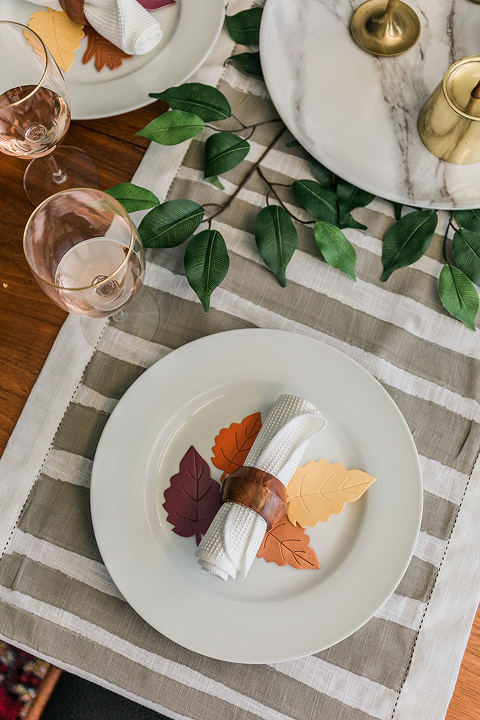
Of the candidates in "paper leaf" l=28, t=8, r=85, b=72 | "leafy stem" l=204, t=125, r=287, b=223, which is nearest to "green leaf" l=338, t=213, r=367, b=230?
"leafy stem" l=204, t=125, r=287, b=223

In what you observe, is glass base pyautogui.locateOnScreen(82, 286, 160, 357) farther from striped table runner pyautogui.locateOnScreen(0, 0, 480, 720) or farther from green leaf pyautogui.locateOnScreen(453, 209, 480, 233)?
green leaf pyautogui.locateOnScreen(453, 209, 480, 233)

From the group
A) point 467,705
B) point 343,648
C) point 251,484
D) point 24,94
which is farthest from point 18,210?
point 467,705

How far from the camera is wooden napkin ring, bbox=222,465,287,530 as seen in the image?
1.44ft

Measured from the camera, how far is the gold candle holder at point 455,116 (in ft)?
1.61

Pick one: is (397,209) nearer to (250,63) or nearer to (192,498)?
(250,63)

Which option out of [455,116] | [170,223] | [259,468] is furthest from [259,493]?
[455,116]

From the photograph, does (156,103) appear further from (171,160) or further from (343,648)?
(343,648)

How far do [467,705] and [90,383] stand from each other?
19.2 inches

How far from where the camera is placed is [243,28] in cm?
61

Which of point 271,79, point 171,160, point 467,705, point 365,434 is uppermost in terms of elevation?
point 271,79

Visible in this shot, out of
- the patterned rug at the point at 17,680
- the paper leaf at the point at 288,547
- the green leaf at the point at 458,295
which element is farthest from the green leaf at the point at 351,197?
the patterned rug at the point at 17,680

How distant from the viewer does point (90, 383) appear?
547 mm

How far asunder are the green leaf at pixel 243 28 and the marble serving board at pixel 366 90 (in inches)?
0.8

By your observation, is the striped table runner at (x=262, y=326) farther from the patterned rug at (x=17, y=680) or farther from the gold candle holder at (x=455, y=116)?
the patterned rug at (x=17, y=680)
